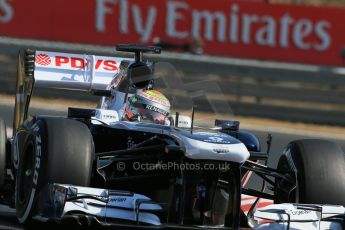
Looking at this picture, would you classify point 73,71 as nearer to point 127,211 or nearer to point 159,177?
point 159,177

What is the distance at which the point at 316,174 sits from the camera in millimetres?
7633

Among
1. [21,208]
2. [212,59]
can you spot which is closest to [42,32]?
[212,59]

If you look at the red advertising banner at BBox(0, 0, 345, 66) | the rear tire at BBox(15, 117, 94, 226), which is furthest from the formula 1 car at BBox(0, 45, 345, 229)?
the red advertising banner at BBox(0, 0, 345, 66)

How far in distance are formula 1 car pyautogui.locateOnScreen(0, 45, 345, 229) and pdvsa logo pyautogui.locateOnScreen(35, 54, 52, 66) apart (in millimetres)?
1616

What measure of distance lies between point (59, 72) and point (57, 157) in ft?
9.86

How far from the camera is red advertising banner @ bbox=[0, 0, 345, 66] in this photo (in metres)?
19.2

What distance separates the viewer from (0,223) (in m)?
8.23

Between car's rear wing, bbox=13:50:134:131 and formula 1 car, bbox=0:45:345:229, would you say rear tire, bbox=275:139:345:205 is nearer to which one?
formula 1 car, bbox=0:45:345:229

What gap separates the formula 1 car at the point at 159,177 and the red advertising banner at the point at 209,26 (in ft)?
35.8

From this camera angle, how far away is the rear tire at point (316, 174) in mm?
7578

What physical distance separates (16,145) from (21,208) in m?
1.19

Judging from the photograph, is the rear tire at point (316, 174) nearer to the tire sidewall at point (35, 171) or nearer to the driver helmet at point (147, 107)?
the driver helmet at point (147, 107)

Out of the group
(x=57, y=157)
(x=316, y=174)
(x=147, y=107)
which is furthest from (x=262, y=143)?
(x=57, y=157)

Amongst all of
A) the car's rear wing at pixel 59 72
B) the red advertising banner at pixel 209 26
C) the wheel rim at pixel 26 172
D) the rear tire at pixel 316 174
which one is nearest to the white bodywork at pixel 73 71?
the car's rear wing at pixel 59 72
